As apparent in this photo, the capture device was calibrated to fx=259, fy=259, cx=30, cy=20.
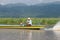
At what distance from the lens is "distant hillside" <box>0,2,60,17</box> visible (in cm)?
873

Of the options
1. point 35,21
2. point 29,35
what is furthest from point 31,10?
point 29,35

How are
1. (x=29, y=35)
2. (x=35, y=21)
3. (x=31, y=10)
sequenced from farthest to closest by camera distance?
(x=31, y=10) < (x=35, y=21) < (x=29, y=35)

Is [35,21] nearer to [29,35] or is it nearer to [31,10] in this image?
[31,10]

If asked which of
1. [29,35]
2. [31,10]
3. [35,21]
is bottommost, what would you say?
[29,35]

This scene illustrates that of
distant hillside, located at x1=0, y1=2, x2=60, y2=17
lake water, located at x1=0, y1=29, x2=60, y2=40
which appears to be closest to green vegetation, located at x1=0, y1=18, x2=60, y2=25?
distant hillside, located at x1=0, y1=2, x2=60, y2=17

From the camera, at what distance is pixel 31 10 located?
8898 millimetres

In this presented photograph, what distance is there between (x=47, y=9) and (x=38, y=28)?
1.05 meters

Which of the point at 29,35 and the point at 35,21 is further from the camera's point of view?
the point at 35,21

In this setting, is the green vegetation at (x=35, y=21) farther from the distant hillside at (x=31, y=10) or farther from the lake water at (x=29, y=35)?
the lake water at (x=29, y=35)

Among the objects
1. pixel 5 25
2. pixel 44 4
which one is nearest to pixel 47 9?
pixel 44 4

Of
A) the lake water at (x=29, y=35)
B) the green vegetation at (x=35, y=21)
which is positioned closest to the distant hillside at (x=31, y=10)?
the green vegetation at (x=35, y=21)

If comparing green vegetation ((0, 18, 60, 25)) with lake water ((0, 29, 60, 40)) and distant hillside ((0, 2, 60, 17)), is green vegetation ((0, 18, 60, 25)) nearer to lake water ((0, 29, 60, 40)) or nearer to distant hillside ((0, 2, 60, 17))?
distant hillside ((0, 2, 60, 17))

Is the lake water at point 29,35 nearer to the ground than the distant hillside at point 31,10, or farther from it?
nearer to the ground

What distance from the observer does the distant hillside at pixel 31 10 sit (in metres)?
8.73
